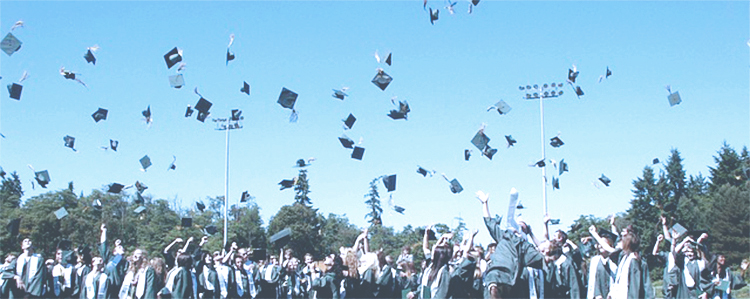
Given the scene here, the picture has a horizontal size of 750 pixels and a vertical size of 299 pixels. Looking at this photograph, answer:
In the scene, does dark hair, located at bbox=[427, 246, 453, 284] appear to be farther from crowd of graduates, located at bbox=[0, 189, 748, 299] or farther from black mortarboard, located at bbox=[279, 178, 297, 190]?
black mortarboard, located at bbox=[279, 178, 297, 190]

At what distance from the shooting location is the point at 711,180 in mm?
57656

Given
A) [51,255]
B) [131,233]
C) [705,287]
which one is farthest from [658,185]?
[705,287]

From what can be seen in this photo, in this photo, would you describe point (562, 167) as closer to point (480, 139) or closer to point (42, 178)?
point (480, 139)

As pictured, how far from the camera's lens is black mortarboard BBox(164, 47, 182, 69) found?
50.8ft

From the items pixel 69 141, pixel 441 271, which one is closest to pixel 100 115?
pixel 69 141

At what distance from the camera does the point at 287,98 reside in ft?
52.8

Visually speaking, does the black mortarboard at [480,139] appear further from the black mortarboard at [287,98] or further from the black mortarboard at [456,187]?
the black mortarboard at [287,98]

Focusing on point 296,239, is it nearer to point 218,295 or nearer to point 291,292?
point 291,292

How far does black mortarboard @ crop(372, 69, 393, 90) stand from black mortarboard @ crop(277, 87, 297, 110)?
167cm

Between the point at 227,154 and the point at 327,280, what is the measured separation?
2756 cm

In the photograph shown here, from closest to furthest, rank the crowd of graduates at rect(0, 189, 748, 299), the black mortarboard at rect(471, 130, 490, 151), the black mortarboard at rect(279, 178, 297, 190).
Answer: the crowd of graduates at rect(0, 189, 748, 299) < the black mortarboard at rect(471, 130, 490, 151) < the black mortarboard at rect(279, 178, 297, 190)

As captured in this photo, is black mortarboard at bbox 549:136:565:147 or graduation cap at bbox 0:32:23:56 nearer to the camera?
graduation cap at bbox 0:32:23:56

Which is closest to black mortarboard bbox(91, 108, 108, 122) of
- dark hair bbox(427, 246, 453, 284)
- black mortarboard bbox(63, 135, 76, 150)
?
black mortarboard bbox(63, 135, 76, 150)

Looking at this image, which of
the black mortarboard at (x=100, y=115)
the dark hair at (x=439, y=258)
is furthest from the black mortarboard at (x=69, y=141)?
the dark hair at (x=439, y=258)
